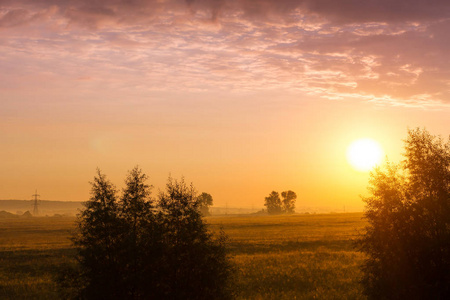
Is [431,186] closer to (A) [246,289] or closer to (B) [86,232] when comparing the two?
(A) [246,289]

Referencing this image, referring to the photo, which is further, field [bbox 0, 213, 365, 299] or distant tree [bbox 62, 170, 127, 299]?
field [bbox 0, 213, 365, 299]

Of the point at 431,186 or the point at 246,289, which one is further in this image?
the point at 246,289

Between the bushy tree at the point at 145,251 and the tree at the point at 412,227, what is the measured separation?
8.71m

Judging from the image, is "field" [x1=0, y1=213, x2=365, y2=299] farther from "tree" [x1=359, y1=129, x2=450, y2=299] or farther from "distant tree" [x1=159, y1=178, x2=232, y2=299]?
"distant tree" [x1=159, y1=178, x2=232, y2=299]

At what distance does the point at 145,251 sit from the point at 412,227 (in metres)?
14.3

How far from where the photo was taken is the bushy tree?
22016 millimetres

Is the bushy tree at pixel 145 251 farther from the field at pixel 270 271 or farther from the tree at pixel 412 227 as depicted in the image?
the tree at pixel 412 227

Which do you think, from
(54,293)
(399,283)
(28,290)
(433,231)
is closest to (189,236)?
(399,283)

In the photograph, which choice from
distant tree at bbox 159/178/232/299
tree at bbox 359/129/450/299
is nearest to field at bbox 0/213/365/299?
tree at bbox 359/129/450/299

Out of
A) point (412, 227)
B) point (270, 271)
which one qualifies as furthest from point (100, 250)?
point (270, 271)

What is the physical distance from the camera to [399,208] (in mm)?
24734

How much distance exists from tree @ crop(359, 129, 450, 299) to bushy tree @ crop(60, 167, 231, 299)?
8.71 metres

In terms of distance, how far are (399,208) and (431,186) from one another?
7.36 feet

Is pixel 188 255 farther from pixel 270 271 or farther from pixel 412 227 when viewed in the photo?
pixel 270 271
